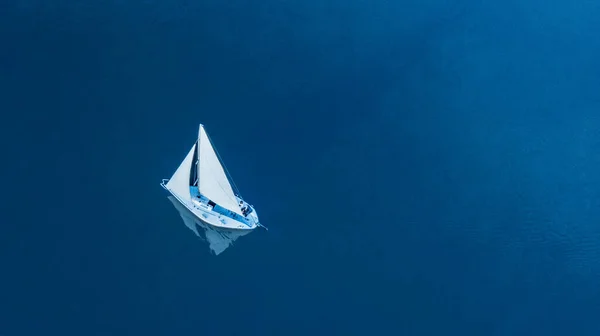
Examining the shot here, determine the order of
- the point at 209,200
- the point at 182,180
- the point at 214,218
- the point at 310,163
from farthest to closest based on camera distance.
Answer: the point at 310,163, the point at 209,200, the point at 214,218, the point at 182,180

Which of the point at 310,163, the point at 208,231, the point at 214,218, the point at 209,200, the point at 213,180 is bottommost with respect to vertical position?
the point at 208,231

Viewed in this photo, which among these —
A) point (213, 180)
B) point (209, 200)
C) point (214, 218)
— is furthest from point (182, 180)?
point (214, 218)

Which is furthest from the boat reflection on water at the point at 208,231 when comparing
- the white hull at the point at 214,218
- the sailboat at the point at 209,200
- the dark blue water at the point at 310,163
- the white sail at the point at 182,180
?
the white sail at the point at 182,180

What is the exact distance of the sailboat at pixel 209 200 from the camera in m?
69.4

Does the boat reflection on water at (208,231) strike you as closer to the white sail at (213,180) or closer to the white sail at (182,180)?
the white sail at (182,180)

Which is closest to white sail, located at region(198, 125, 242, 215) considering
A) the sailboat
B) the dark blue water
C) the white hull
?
the sailboat

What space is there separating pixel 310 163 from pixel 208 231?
13322 millimetres

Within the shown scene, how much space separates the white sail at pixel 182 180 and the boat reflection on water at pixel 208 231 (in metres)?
1.35

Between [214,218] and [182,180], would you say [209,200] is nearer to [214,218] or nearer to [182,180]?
[214,218]

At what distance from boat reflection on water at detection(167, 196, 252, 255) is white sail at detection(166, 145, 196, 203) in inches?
53.0

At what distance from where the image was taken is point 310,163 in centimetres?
7438

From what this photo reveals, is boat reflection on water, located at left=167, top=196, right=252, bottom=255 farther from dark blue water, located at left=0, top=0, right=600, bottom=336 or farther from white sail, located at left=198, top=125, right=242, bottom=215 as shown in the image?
white sail, located at left=198, top=125, right=242, bottom=215

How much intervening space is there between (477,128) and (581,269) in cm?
1917

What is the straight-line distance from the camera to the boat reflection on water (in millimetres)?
69875
